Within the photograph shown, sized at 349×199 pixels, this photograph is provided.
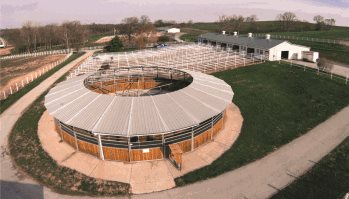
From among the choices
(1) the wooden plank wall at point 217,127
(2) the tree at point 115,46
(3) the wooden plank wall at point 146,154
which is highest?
(2) the tree at point 115,46

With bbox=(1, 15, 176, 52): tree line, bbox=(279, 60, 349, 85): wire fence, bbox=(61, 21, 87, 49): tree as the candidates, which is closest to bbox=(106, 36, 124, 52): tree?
bbox=(1, 15, 176, 52): tree line

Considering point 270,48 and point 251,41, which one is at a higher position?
point 251,41

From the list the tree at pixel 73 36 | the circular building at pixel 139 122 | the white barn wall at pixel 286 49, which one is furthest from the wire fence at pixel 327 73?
the tree at pixel 73 36

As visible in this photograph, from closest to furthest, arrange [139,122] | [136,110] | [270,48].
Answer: [139,122]
[136,110]
[270,48]

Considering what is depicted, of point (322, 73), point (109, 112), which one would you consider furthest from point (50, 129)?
point (322, 73)

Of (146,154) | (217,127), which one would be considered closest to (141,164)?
(146,154)

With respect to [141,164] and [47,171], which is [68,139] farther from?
[141,164]

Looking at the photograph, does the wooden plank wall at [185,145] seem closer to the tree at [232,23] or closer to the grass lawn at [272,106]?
the grass lawn at [272,106]

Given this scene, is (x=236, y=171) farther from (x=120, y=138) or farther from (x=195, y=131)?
(x=120, y=138)
